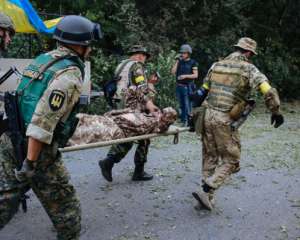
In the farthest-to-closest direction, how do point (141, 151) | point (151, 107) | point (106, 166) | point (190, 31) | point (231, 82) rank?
point (190, 31)
point (141, 151)
point (106, 166)
point (151, 107)
point (231, 82)

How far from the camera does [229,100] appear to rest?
5.27 meters

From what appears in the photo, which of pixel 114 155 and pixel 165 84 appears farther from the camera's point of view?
pixel 165 84

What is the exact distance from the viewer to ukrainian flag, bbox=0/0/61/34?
839 cm

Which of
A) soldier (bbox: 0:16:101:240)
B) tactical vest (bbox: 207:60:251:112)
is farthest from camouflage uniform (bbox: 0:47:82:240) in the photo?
tactical vest (bbox: 207:60:251:112)

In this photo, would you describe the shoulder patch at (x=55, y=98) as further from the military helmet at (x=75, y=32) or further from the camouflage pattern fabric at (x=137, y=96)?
the camouflage pattern fabric at (x=137, y=96)

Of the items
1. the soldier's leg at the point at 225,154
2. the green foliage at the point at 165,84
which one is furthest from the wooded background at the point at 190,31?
the soldier's leg at the point at 225,154

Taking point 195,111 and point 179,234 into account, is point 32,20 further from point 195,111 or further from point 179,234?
point 179,234

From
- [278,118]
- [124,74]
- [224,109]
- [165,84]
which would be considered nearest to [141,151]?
[124,74]

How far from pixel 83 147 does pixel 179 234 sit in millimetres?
1259

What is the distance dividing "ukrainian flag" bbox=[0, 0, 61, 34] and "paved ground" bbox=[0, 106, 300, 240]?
8.00 ft

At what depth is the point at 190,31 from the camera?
16156mm

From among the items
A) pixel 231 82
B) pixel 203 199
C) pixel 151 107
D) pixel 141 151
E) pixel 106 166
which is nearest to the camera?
pixel 231 82

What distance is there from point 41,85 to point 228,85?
93.5 inches

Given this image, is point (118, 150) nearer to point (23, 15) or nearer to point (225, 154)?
point (225, 154)
